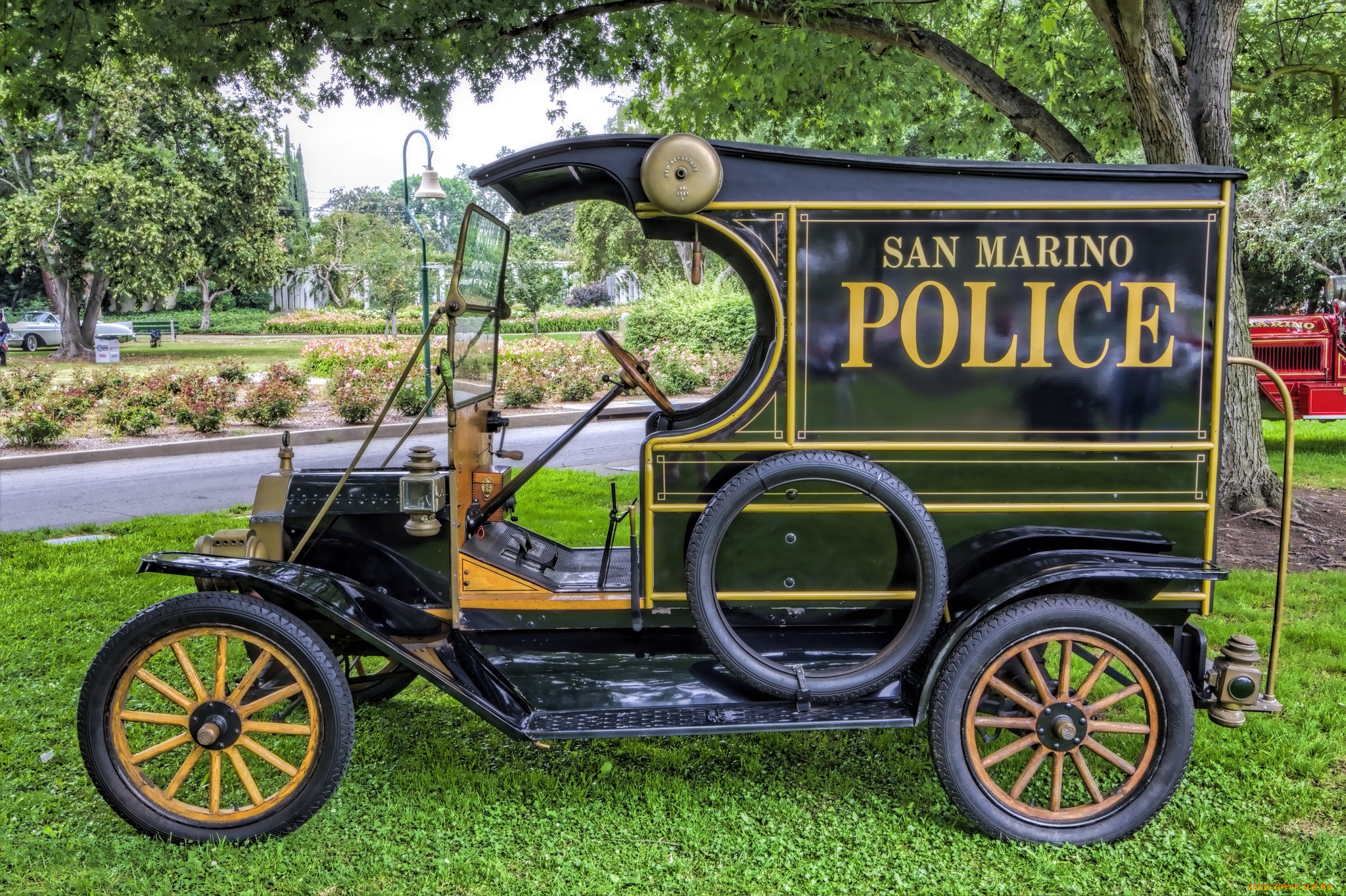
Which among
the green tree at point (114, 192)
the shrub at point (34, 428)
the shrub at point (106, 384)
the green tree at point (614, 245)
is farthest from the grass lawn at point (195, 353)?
the green tree at point (614, 245)

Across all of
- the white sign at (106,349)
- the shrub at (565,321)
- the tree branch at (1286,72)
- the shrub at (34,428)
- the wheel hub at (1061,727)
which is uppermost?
the tree branch at (1286,72)

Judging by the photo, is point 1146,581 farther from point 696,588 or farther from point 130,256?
point 130,256

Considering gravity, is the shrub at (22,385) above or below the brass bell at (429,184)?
below

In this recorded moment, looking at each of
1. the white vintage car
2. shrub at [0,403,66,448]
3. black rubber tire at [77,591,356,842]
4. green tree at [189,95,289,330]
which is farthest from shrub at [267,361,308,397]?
the white vintage car

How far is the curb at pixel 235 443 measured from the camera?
11.4 metres

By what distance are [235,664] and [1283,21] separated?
10554mm

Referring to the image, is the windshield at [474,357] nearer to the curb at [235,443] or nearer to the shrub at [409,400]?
the curb at [235,443]

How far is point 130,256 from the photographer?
21.3 m

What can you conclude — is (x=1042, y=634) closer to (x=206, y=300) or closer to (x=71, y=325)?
(x=71, y=325)

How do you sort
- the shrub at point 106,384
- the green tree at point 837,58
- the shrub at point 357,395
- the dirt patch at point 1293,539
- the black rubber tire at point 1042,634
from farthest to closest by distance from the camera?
the shrub at point 357,395 → the shrub at point 106,384 → the dirt patch at point 1293,539 → the green tree at point 837,58 → the black rubber tire at point 1042,634

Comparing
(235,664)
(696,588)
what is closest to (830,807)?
(696,588)

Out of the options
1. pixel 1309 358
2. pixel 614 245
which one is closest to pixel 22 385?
pixel 1309 358

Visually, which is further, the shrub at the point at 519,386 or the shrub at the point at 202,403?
the shrub at the point at 519,386

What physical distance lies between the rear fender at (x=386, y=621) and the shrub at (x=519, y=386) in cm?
1200
